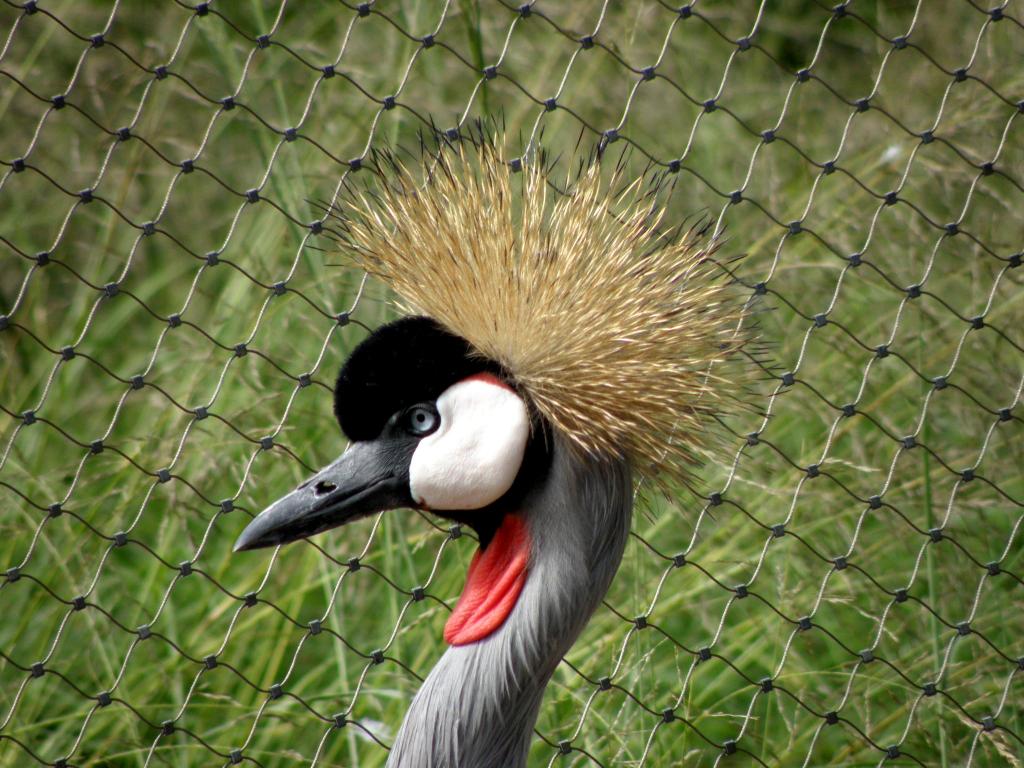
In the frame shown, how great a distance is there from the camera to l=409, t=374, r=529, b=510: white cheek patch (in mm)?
1146

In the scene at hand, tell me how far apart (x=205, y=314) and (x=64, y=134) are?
0.69 metres

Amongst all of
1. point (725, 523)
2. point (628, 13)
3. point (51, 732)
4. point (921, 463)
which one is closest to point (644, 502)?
point (725, 523)

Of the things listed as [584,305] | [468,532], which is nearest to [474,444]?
[584,305]

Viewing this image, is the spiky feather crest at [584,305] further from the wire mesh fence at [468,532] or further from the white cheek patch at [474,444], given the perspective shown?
the wire mesh fence at [468,532]

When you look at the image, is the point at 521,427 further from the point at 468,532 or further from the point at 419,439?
the point at 468,532

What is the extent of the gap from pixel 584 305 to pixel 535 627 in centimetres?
28

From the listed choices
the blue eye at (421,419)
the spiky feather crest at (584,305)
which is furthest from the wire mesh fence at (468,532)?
the blue eye at (421,419)

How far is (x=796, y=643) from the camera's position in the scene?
1.98 metres

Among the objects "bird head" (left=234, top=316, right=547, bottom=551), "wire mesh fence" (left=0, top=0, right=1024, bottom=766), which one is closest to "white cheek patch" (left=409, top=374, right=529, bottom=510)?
"bird head" (left=234, top=316, right=547, bottom=551)

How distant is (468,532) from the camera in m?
1.77

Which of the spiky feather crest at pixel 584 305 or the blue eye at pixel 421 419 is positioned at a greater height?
the spiky feather crest at pixel 584 305

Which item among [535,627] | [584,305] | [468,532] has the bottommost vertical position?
[535,627]

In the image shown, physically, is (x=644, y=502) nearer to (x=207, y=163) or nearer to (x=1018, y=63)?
(x=1018, y=63)

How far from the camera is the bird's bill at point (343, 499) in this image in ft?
3.89
